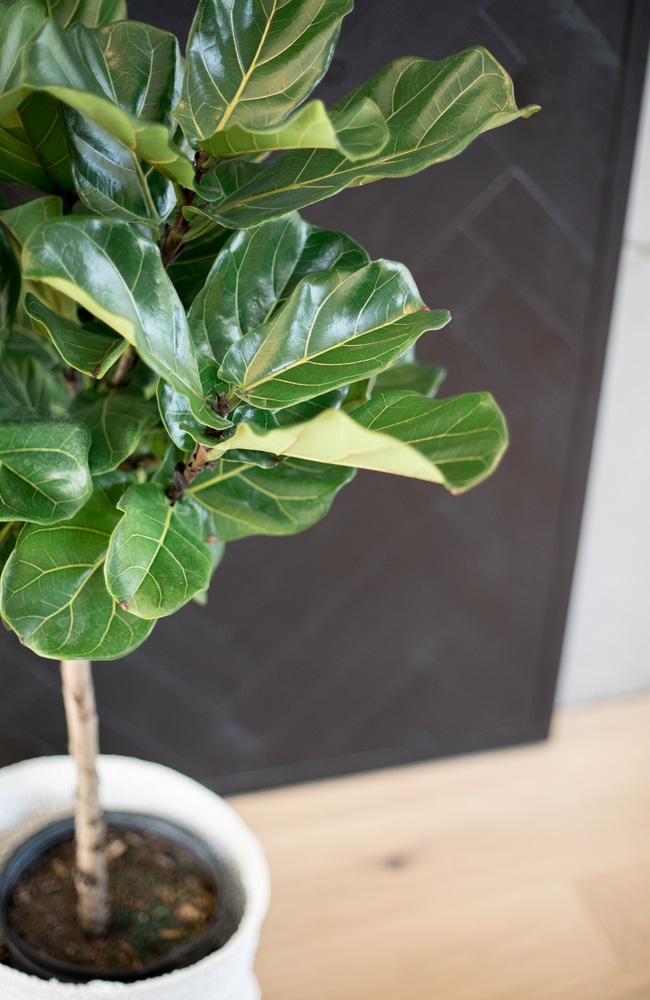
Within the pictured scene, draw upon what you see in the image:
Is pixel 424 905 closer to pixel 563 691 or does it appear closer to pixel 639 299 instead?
pixel 563 691

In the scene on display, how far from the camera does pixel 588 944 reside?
1290mm

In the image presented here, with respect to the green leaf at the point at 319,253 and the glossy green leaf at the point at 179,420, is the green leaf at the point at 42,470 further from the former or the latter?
the green leaf at the point at 319,253

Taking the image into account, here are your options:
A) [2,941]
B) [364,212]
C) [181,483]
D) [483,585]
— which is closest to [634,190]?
[364,212]

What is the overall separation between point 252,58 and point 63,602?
1.36 feet

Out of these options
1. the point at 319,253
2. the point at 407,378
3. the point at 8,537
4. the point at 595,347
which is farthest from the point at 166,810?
the point at 595,347

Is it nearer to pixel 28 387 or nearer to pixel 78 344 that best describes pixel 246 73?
pixel 78 344

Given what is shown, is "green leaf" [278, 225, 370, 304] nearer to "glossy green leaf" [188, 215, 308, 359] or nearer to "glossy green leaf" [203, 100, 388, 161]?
"glossy green leaf" [188, 215, 308, 359]

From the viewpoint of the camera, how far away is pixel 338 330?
60cm

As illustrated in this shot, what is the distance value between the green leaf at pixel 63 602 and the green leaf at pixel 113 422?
0.20 ft

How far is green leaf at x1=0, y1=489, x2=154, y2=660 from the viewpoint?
0.63m

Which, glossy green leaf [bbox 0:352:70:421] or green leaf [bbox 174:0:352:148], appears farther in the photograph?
glossy green leaf [bbox 0:352:70:421]

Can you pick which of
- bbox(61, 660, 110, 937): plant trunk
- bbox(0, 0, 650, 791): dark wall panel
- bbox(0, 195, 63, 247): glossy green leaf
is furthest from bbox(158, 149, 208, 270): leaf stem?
bbox(0, 0, 650, 791): dark wall panel

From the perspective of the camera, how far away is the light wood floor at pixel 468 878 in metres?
1.22

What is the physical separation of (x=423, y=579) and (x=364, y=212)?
0.62 meters
